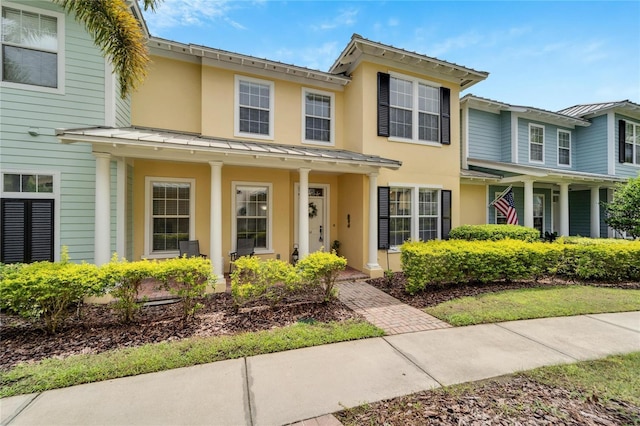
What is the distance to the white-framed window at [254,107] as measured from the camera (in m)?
8.18

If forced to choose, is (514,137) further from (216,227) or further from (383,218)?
(216,227)

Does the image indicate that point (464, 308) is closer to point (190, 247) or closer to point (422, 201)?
point (422, 201)

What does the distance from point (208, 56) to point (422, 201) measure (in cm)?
783

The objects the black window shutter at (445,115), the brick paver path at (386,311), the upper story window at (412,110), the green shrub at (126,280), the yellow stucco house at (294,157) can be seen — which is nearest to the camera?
the green shrub at (126,280)

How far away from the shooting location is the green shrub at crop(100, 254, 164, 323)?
436 centimetres

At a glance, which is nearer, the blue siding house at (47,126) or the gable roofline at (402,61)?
the blue siding house at (47,126)

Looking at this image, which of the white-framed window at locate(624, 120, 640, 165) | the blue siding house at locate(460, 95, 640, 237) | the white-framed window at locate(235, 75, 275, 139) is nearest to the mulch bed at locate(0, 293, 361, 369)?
the white-framed window at locate(235, 75, 275, 139)

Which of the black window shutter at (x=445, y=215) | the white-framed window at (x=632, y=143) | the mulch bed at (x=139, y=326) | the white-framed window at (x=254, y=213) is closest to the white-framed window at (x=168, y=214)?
the white-framed window at (x=254, y=213)

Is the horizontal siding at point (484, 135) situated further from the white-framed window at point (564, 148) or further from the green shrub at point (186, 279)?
the green shrub at point (186, 279)

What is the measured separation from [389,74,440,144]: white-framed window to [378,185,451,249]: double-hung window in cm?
177

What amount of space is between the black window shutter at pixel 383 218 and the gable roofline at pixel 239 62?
12.6 ft

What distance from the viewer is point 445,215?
375 inches

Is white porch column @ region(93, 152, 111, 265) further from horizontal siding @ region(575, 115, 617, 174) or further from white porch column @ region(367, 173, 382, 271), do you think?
horizontal siding @ region(575, 115, 617, 174)

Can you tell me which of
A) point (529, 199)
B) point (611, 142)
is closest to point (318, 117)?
point (529, 199)
